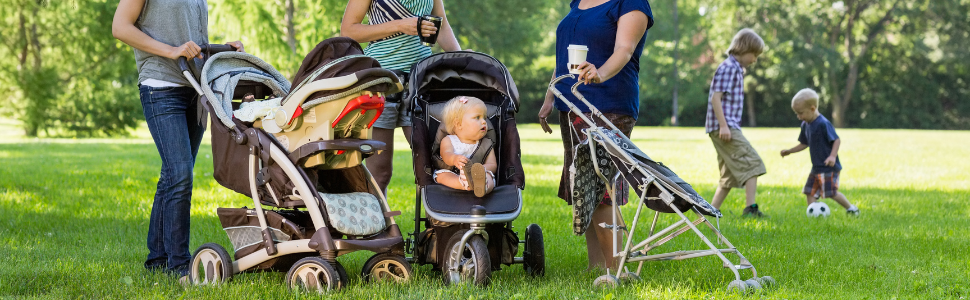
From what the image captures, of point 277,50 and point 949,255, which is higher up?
point 277,50

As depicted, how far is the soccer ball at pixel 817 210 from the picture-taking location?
7.33 metres

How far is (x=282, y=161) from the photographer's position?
389 cm

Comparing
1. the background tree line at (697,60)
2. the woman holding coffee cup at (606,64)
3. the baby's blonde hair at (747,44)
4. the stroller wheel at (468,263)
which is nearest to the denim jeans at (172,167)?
the stroller wheel at (468,263)

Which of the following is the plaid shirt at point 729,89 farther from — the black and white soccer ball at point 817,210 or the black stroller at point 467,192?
the black stroller at point 467,192

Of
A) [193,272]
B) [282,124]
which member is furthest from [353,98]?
[193,272]

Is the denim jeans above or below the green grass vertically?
above

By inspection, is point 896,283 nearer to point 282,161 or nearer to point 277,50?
point 282,161

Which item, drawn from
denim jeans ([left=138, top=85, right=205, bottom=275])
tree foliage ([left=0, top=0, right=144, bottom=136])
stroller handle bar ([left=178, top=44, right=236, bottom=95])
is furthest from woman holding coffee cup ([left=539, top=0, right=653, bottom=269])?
tree foliage ([left=0, top=0, right=144, bottom=136])

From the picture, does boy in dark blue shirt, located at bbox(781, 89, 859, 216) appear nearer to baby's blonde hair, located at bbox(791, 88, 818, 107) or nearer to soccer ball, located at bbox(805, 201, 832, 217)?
baby's blonde hair, located at bbox(791, 88, 818, 107)

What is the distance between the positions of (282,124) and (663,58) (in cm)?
4439

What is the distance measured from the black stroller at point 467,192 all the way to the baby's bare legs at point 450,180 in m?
0.03

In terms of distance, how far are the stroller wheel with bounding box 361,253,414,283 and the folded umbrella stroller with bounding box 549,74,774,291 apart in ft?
2.79

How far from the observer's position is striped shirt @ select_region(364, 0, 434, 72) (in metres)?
4.64

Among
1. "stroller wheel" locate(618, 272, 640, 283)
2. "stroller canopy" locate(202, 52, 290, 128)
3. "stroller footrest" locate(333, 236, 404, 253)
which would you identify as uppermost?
"stroller canopy" locate(202, 52, 290, 128)
